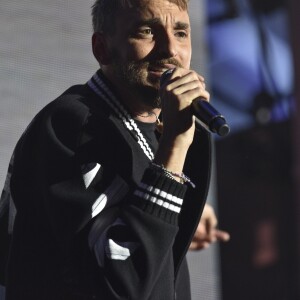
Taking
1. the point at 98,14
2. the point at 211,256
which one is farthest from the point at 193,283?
the point at 98,14

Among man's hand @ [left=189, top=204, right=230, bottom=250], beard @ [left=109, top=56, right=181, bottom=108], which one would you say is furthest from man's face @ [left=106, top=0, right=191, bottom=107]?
man's hand @ [left=189, top=204, right=230, bottom=250]

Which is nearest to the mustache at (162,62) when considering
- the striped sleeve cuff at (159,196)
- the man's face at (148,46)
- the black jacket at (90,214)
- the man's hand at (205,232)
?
the man's face at (148,46)

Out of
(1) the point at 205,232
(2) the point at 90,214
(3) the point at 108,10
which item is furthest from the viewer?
(1) the point at 205,232

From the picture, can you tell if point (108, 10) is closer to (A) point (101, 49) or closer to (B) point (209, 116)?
(A) point (101, 49)

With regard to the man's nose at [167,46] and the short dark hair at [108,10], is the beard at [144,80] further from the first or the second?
the short dark hair at [108,10]

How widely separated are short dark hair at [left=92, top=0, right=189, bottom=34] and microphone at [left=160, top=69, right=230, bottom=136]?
0.33 m

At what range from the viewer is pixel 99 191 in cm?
174

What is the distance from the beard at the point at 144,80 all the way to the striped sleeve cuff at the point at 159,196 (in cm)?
23

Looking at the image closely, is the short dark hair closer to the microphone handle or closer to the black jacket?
the black jacket

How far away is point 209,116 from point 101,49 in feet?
1.38

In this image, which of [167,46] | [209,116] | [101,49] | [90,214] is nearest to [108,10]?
[101,49]

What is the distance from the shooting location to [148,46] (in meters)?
1.92

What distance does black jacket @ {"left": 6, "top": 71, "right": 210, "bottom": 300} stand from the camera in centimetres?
168

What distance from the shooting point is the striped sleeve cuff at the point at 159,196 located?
67.1 inches
